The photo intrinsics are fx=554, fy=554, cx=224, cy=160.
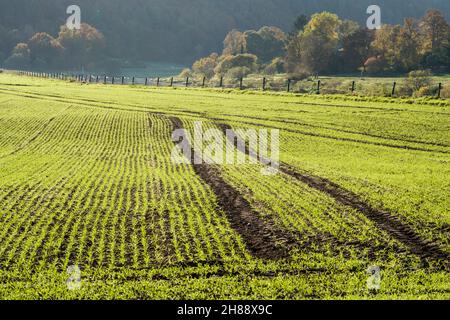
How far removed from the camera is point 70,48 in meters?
195

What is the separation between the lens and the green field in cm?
1266

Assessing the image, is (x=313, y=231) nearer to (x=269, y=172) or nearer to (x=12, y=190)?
(x=269, y=172)

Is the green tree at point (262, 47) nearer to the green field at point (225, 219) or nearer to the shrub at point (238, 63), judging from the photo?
the shrub at point (238, 63)

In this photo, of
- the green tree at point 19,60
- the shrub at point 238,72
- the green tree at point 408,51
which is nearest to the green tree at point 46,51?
the green tree at point 19,60

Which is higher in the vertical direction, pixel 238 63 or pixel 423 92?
pixel 238 63

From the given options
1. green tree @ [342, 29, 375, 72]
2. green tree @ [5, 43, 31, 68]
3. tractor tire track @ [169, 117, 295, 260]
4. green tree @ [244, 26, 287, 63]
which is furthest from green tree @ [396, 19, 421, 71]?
green tree @ [5, 43, 31, 68]

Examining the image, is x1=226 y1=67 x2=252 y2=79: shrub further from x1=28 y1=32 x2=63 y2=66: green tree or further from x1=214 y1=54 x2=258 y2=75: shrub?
x1=28 y1=32 x2=63 y2=66: green tree

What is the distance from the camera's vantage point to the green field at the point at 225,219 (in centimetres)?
1266

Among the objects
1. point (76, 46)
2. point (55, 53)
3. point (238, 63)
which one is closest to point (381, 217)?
point (238, 63)

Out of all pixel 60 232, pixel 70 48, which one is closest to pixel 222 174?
pixel 60 232

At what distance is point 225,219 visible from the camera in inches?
692

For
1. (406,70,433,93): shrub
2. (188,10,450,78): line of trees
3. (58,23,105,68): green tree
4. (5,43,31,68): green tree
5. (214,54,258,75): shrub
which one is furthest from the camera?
(58,23,105,68): green tree

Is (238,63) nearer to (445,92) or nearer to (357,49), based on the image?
(357,49)
